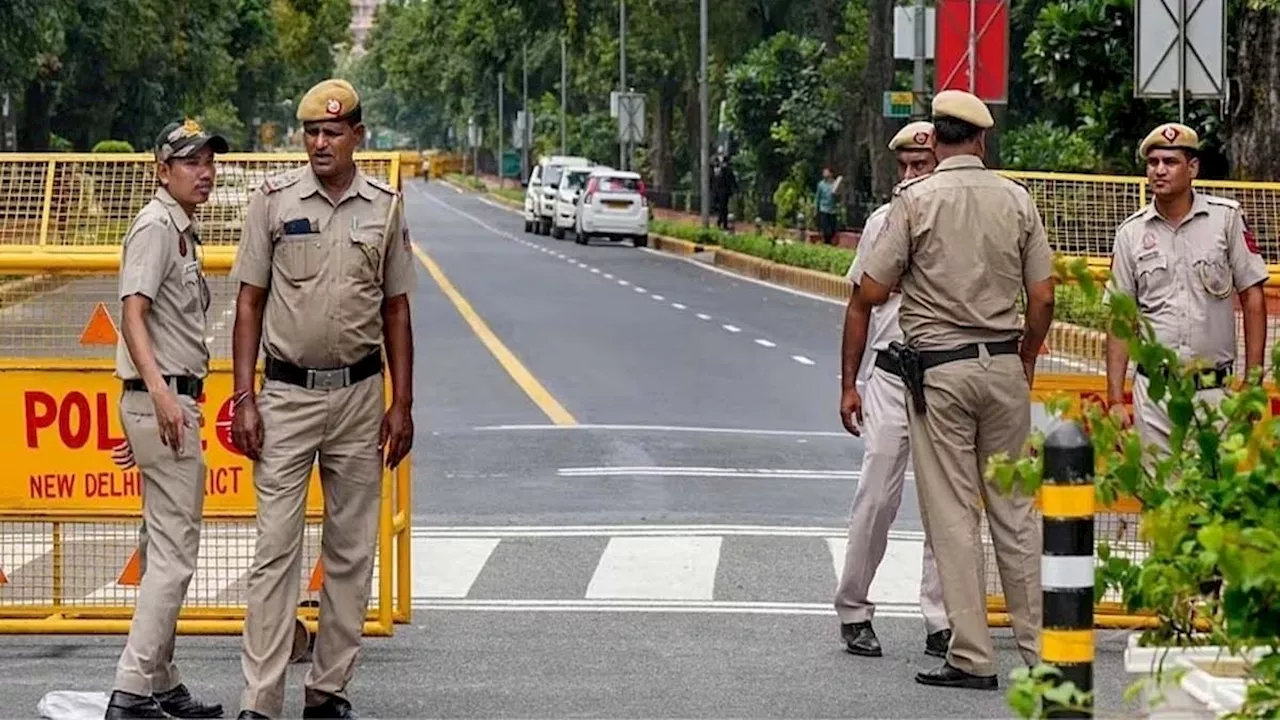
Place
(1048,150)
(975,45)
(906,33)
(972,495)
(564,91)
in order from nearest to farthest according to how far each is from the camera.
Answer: (972,495) → (975,45) → (906,33) → (1048,150) → (564,91)

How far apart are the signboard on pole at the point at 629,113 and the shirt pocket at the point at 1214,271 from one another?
5451cm

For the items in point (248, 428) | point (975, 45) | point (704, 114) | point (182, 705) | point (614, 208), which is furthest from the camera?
point (614, 208)

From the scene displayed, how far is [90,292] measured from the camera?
396 inches

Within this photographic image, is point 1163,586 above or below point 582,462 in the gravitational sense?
above

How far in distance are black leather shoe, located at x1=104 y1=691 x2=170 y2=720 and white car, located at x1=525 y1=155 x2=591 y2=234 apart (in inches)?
2183

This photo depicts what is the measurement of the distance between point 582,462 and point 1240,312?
6729 millimetres

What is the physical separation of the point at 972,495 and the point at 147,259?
2915 mm

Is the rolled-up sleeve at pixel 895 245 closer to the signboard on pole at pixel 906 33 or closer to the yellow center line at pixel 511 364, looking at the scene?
the yellow center line at pixel 511 364

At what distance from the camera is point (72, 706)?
335 inches

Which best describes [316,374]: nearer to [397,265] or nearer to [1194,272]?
[397,265]

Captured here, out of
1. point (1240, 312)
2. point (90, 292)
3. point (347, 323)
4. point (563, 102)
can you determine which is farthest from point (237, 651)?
point (563, 102)

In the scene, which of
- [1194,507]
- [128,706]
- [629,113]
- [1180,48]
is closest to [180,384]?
[128,706]

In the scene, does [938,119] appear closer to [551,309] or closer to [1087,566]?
[1087,566]

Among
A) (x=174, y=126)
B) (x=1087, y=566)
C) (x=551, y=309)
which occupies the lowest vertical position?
(x=551, y=309)
